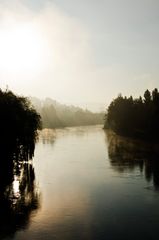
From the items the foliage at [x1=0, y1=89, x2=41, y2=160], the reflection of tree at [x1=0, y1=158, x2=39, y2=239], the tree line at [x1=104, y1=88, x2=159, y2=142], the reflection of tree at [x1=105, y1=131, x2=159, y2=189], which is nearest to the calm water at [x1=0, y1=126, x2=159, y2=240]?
the reflection of tree at [x1=0, y1=158, x2=39, y2=239]

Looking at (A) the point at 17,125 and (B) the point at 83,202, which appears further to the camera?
(A) the point at 17,125

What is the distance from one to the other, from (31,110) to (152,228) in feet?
137

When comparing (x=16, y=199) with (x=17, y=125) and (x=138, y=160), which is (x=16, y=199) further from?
(x=138, y=160)

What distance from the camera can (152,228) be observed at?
37938mm

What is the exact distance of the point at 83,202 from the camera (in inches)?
1917

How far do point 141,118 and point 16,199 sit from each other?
91.9 metres

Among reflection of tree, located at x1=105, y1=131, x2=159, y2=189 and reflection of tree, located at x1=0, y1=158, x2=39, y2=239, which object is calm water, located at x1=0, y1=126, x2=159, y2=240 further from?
reflection of tree, located at x1=105, y1=131, x2=159, y2=189

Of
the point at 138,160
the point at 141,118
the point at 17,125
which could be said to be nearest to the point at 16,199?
the point at 17,125

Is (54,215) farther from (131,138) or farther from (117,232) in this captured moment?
(131,138)

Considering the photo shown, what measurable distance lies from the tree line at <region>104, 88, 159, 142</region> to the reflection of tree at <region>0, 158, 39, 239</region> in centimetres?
5506

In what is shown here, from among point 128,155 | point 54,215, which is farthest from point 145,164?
point 54,215

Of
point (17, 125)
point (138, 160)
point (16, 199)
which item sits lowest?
point (16, 199)

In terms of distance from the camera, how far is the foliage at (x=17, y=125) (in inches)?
2395

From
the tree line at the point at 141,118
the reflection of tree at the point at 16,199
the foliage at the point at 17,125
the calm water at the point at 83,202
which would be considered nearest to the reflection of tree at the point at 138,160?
the calm water at the point at 83,202
